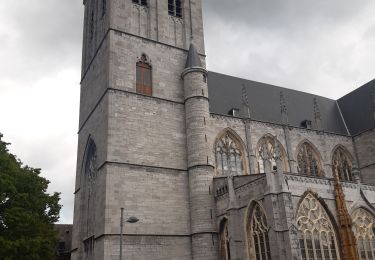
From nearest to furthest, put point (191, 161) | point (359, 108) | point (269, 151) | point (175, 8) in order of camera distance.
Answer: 1. point (191, 161)
2. point (269, 151)
3. point (175, 8)
4. point (359, 108)

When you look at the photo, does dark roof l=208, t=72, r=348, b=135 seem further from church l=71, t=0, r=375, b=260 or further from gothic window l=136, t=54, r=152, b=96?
gothic window l=136, t=54, r=152, b=96

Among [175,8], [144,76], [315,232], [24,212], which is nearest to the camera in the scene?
[315,232]

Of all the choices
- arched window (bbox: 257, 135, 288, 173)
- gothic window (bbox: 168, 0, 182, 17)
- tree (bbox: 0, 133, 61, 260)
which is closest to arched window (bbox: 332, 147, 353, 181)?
arched window (bbox: 257, 135, 288, 173)

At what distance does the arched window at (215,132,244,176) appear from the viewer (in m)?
24.0

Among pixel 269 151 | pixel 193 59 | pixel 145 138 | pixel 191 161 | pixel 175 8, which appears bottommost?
pixel 191 161

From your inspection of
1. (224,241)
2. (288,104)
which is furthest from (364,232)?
(288,104)

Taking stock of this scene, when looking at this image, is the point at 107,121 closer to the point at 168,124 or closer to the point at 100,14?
the point at 168,124

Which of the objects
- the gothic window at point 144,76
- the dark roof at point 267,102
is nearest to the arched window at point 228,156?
the dark roof at point 267,102

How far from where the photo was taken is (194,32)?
1035 inches

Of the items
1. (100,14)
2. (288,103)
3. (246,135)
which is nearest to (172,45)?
(100,14)

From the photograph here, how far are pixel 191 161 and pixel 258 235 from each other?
5.87 meters

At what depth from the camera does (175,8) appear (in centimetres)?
2645

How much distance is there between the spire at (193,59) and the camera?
2419cm

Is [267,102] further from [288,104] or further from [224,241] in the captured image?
[224,241]
